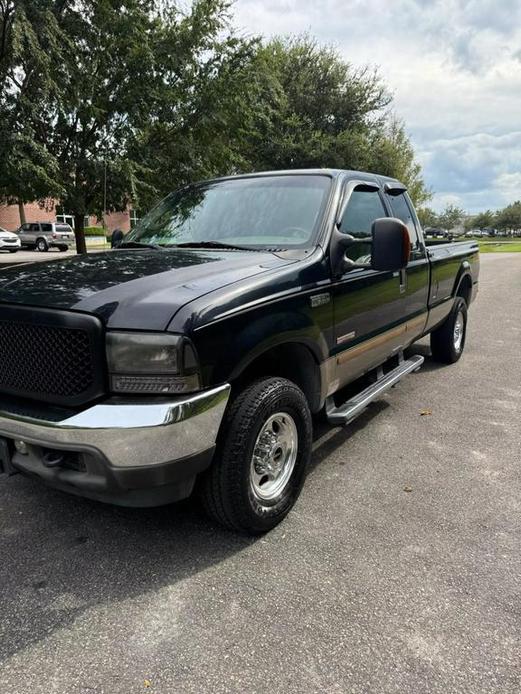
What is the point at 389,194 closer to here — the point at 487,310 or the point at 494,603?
the point at 494,603

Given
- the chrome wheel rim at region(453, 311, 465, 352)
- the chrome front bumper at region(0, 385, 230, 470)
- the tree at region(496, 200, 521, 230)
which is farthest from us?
the tree at region(496, 200, 521, 230)

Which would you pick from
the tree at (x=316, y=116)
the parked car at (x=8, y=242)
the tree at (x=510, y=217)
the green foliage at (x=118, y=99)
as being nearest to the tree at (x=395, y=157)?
the tree at (x=316, y=116)

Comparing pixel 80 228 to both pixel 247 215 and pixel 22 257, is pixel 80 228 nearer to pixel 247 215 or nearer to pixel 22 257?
pixel 247 215

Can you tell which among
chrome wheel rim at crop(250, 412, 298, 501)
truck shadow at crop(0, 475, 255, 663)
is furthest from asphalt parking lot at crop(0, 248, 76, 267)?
chrome wheel rim at crop(250, 412, 298, 501)

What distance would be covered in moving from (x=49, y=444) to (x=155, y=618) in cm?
86

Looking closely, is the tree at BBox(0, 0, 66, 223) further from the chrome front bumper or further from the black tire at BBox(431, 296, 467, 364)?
the chrome front bumper

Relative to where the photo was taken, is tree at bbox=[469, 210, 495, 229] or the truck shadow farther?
tree at bbox=[469, 210, 495, 229]

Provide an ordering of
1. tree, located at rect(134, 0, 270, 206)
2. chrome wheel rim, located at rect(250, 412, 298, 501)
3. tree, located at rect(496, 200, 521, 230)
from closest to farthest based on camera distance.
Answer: chrome wheel rim, located at rect(250, 412, 298, 501) → tree, located at rect(134, 0, 270, 206) → tree, located at rect(496, 200, 521, 230)

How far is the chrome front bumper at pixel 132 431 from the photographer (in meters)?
2.13

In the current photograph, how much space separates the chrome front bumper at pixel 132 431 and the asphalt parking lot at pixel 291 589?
0.67 meters

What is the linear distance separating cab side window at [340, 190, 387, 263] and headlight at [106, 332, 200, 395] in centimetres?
171

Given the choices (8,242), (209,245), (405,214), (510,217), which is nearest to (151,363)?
(209,245)

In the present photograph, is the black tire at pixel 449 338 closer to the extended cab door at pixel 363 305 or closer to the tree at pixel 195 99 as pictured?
the extended cab door at pixel 363 305

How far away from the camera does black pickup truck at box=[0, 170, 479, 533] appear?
7.20 feet
